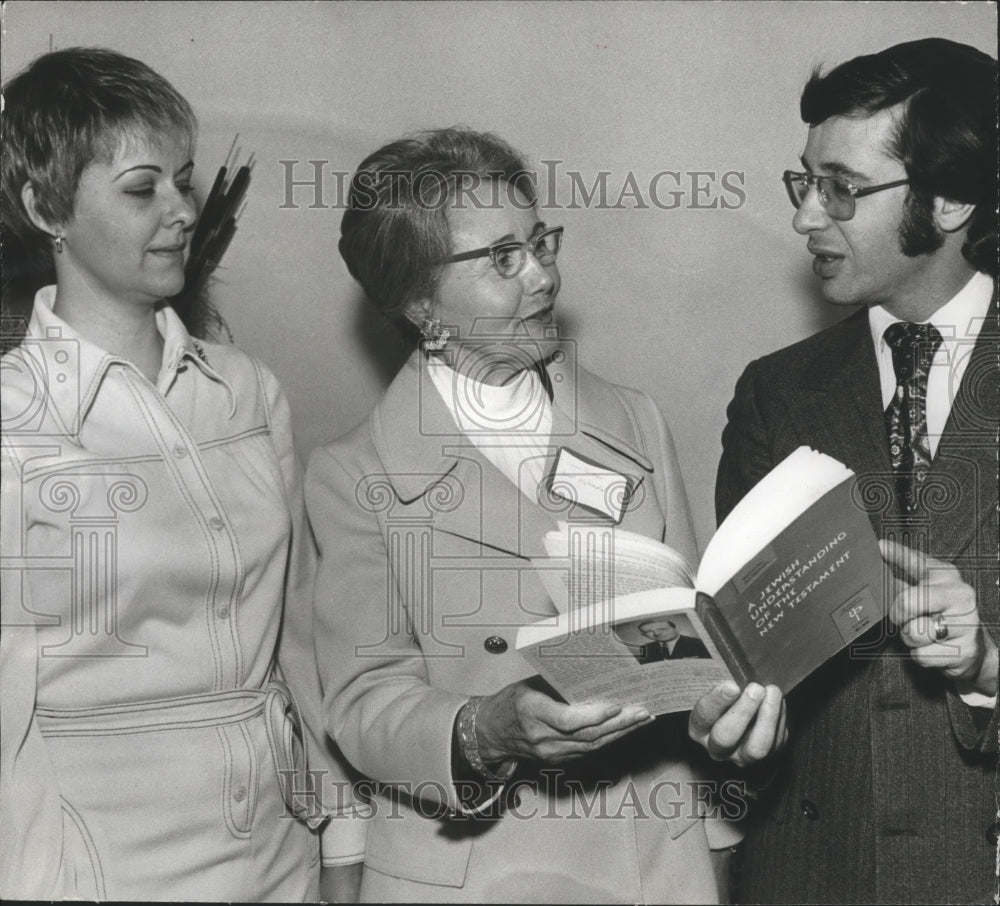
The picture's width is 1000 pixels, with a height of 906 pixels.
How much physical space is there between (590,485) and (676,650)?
443 millimetres

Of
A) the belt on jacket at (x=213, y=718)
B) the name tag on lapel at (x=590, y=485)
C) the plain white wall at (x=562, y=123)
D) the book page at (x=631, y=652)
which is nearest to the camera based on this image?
the book page at (x=631, y=652)

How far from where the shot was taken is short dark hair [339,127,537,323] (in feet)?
6.24

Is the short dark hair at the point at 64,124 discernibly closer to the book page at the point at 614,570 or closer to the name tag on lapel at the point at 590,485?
the name tag on lapel at the point at 590,485

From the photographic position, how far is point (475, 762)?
68.8 inches

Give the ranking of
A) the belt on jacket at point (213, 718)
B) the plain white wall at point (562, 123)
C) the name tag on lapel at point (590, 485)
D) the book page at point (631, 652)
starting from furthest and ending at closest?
the plain white wall at point (562, 123), the name tag on lapel at point (590, 485), the belt on jacket at point (213, 718), the book page at point (631, 652)

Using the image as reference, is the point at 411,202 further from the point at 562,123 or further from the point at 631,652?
the point at 631,652

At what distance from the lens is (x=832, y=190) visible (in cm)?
192

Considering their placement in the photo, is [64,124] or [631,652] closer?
[631,652]

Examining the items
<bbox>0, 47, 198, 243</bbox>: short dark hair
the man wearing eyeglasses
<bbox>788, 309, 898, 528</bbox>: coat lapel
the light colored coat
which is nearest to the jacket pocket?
the light colored coat

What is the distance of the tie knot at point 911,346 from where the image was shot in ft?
6.16

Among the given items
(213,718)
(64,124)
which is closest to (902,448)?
(213,718)

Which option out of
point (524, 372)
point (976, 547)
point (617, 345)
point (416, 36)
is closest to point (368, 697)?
point (524, 372)

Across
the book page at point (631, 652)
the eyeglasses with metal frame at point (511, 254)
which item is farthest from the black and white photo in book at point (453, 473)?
the book page at point (631, 652)

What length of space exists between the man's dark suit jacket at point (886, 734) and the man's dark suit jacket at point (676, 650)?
1.48 feet
